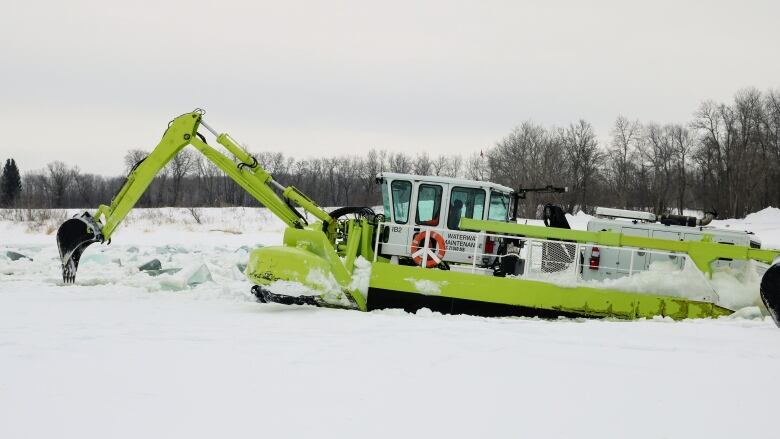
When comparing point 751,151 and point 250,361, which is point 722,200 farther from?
point 250,361

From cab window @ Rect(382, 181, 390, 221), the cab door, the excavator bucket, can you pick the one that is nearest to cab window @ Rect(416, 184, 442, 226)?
the cab door

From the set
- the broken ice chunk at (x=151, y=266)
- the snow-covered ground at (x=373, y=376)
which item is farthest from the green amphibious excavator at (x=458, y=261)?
the broken ice chunk at (x=151, y=266)

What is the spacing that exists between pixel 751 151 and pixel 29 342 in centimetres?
6207

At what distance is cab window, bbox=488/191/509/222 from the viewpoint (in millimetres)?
10578

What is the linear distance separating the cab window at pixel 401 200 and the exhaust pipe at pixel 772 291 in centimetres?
525

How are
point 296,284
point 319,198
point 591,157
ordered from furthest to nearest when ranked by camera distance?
1. point 319,198
2. point 591,157
3. point 296,284

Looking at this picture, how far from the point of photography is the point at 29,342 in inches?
222

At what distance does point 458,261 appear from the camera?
10.2 metres

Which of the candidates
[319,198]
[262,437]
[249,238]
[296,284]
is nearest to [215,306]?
[296,284]

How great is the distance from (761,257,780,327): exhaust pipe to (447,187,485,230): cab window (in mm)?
4387

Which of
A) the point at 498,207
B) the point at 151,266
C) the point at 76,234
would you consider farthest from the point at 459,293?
the point at 151,266

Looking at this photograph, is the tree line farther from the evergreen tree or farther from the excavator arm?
the excavator arm

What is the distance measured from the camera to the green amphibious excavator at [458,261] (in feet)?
27.9

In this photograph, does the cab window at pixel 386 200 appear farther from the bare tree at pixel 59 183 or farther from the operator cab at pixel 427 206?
the bare tree at pixel 59 183
